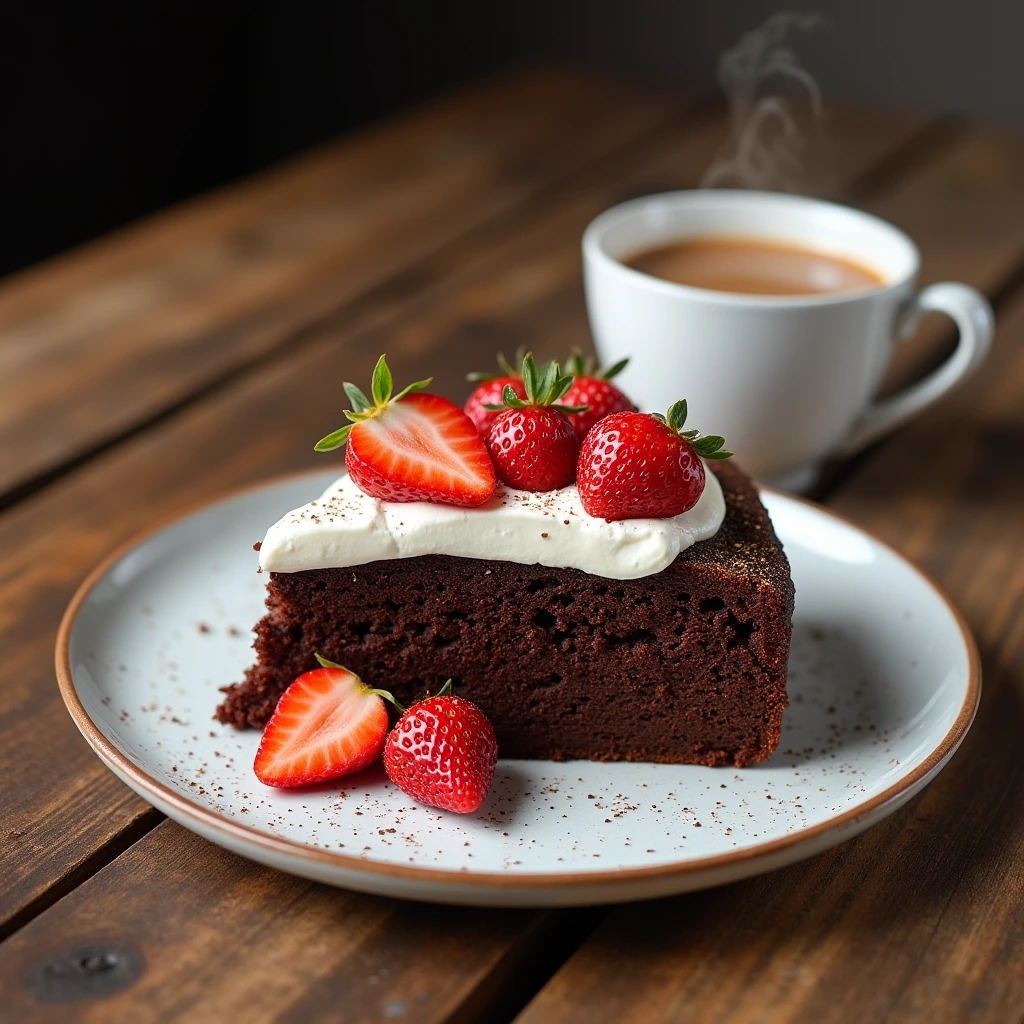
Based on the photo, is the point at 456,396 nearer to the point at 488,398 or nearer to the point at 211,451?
the point at 211,451

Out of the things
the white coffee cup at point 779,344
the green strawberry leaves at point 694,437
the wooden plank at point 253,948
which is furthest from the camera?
the white coffee cup at point 779,344

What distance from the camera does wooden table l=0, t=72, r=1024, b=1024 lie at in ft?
3.70

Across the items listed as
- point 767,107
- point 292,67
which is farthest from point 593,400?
point 292,67

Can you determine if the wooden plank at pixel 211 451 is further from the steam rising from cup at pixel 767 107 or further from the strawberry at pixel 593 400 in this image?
the strawberry at pixel 593 400

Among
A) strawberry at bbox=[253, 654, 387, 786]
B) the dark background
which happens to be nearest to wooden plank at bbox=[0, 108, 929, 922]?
strawberry at bbox=[253, 654, 387, 786]

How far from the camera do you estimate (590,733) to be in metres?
1.52

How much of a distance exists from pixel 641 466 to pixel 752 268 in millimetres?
883

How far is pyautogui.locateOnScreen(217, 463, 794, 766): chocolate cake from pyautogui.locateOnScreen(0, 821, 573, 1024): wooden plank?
0.29 metres

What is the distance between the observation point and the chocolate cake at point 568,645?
57.7 inches

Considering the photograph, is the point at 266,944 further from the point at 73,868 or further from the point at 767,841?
the point at 767,841

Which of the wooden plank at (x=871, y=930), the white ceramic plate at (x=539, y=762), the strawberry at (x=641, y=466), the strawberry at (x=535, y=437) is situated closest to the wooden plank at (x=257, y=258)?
the white ceramic plate at (x=539, y=762)

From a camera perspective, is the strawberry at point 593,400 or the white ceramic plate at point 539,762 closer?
the white ceramic plate at point 539,762

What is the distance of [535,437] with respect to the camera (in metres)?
1.44

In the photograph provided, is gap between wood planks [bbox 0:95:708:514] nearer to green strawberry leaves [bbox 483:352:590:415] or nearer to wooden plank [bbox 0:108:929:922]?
wooden plank [bbox 0:108:929:922]
